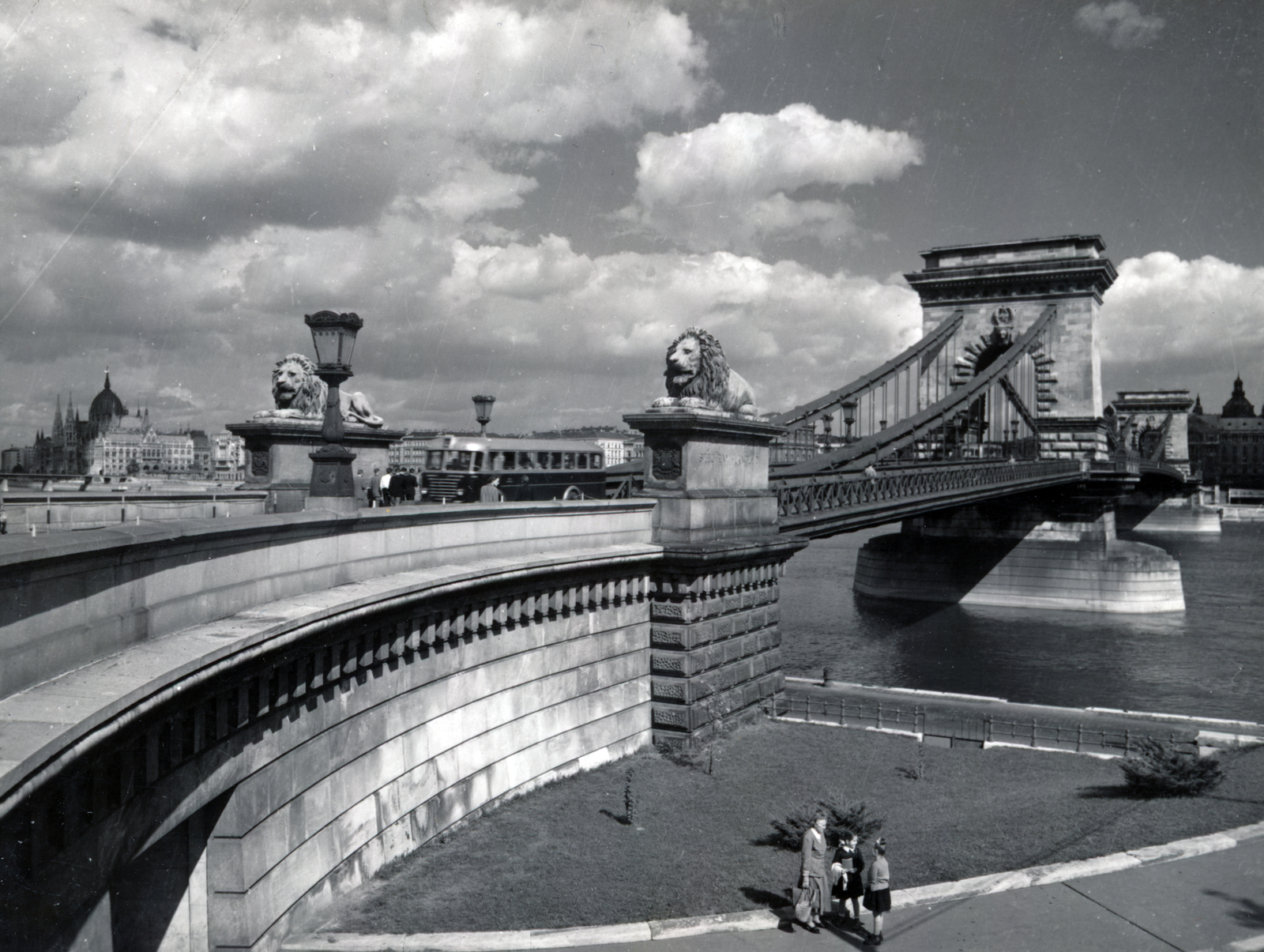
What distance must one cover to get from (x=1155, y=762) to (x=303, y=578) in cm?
1107

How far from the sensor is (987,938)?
9375 millimetres

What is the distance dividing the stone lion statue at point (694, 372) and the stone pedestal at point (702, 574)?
0.32 meters

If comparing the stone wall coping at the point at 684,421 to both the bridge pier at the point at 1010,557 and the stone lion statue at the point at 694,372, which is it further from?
the bridge pier at the point at 1010,557

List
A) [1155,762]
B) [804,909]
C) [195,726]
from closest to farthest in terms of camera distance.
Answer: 1. [195,726]
2. [804,909]
3. [1155,762]

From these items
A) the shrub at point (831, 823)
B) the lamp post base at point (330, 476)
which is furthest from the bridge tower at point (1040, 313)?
the lamp post base at point (330, 476)

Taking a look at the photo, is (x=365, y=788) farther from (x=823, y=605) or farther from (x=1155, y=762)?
(x=823, y=605)

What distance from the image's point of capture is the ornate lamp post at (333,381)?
10477 millimetres

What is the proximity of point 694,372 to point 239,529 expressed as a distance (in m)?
9.89

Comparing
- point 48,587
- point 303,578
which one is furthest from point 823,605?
point 48,587

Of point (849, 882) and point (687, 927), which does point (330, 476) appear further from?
point (849, 882)

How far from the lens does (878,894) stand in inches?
374

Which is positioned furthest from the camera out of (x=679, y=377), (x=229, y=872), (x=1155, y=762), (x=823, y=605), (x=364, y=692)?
(x=823, y=605)

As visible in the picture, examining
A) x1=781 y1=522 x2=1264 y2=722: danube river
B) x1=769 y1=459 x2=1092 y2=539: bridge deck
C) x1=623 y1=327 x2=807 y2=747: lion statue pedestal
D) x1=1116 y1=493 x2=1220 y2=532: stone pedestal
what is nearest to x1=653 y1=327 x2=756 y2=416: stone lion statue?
x1=623 y1=327 x2=807 y2=747: lion statue pedestal

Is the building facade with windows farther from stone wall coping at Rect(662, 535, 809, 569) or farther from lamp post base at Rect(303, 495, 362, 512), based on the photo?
lamp post base at Rect(303, 495, 362, 512)
